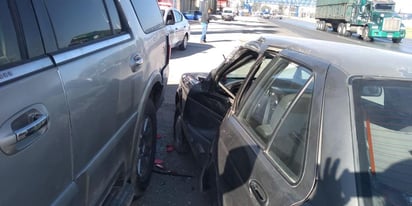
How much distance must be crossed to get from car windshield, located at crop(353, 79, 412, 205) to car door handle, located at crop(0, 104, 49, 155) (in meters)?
1.29

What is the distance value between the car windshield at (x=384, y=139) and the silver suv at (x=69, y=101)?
1.28 meters

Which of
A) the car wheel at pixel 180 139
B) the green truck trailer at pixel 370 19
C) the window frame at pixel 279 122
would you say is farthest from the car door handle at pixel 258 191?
the green truck trailer at pixel 370 19

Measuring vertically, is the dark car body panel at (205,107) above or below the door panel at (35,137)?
below

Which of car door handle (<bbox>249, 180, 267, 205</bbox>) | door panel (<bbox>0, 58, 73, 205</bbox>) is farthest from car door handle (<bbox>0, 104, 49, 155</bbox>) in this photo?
car door handle (<bbox>249, 180, 267, 205</bbox>)

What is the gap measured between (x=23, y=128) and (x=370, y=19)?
34511mm

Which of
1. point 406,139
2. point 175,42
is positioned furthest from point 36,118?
point 175,42

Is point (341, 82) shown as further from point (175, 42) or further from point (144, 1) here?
point (175, 42)

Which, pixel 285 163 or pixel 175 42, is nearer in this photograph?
pixel 285 163

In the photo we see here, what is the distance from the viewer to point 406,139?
2010 mm

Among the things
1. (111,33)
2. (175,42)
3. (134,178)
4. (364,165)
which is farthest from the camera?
(175,42)

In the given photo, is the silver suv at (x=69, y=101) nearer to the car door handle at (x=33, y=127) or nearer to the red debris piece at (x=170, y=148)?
the car door handle at (x=33, y=127)

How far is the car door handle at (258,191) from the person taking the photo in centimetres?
202

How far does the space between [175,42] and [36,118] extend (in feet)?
46.2

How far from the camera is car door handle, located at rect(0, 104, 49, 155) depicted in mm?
1342
